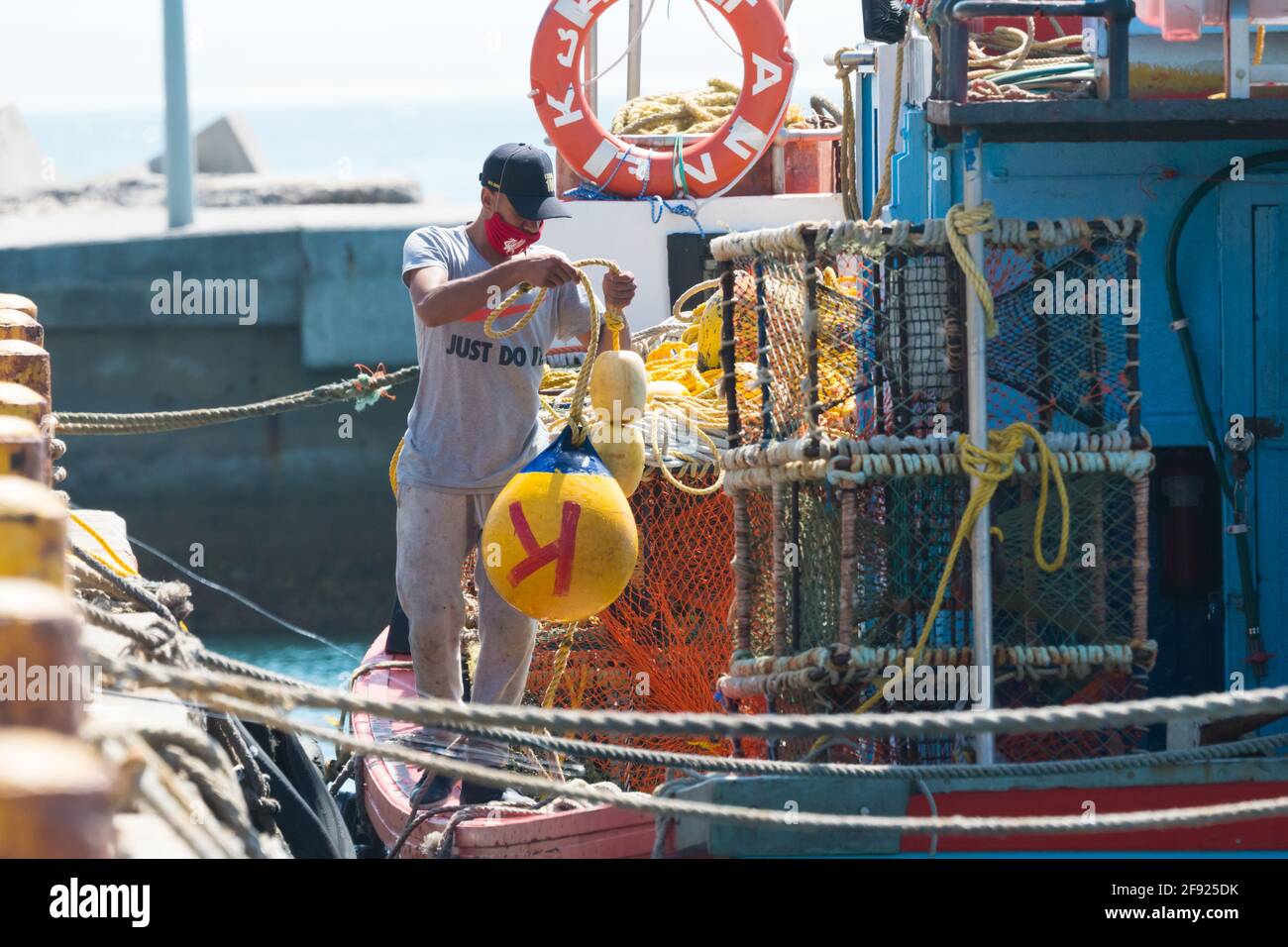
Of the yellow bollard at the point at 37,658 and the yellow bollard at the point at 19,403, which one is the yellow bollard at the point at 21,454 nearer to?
the yellow bollard at the point at 37,658

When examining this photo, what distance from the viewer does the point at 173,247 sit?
17.1 metres

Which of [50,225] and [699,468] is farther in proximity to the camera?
[50,225]

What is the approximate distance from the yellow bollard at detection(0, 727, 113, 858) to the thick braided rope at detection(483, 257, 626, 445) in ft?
8.70

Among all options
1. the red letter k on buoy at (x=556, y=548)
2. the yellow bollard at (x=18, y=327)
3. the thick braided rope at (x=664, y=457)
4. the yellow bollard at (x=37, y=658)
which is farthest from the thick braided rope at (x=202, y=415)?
the yellow bollard at (x=37, y=658)

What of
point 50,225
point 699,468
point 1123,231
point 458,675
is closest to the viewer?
point 1123,231

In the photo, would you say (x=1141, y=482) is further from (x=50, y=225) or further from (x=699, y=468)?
(x=50, y=225)

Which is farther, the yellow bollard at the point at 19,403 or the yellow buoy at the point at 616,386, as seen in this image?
the yellow buoy at the point at 616,386

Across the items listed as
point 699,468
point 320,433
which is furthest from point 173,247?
point 699,468

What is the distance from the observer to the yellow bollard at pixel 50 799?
78.9 inches

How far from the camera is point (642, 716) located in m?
3.11

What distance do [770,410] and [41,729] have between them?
3096 mm

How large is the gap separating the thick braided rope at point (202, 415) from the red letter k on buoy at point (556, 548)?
7.96ft

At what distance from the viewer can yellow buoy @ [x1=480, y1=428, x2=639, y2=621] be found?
4527 millimetres

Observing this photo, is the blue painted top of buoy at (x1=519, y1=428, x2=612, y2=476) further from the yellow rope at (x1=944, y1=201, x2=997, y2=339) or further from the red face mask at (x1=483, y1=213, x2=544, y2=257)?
the yellow rope at (x1=944, y1=201, x2=997, y2=339)
